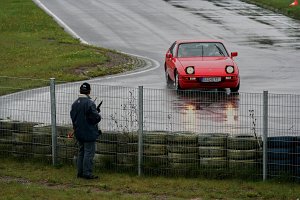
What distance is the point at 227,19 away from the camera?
44.2m

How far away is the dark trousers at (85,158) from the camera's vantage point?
1321cm

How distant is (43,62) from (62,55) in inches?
62.0

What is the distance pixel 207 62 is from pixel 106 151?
30.7ft

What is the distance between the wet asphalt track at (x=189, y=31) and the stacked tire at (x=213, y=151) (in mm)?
3425

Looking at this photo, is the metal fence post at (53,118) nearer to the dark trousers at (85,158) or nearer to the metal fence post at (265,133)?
the dark trousers at (85,158)

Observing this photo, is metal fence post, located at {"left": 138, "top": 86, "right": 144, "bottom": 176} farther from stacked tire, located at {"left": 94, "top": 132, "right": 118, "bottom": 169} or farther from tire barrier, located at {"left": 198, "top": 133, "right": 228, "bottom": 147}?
tire barrier, located at {"left": 198, "top": 133, "right": 228, "bottom": 147}

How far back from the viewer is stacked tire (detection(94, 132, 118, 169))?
13805mm

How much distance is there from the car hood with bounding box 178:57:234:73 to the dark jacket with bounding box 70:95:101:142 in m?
9.21

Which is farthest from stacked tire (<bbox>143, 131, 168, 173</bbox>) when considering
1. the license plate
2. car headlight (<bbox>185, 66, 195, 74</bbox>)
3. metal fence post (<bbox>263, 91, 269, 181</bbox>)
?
car headlight (<bbox>185, 66, 195, 74</bbox>)

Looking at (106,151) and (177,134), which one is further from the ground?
(177,134)

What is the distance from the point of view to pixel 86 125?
1320 centimetres

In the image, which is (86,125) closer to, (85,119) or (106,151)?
(85,119)

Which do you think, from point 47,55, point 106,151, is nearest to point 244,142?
point 106,151

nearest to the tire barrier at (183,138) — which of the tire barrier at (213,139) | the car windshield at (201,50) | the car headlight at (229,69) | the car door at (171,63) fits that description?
the tire barrier at (213,139)
